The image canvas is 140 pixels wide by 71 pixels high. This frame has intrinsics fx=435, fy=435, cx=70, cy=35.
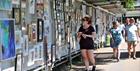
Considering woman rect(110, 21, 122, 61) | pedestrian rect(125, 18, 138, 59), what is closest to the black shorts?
woman rect(110, 21, 122, 61)

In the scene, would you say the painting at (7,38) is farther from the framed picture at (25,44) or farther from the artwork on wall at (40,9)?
the artwork on wall at (40,9)

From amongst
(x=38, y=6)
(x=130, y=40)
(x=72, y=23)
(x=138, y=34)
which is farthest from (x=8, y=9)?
(x=138, y=34)

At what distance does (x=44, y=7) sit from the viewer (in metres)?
11.7

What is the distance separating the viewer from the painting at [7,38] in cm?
802

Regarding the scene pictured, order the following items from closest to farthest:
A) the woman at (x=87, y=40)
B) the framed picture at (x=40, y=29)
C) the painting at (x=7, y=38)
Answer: the painting at (x=7, y=38) < the framed picture at (x=40, y=29) < the woman at (x=87, y=40)

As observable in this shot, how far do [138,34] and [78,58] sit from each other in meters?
2.78

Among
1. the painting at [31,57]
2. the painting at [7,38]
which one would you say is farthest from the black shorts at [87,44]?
the painting at [7,38]

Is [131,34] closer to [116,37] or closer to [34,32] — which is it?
[116,37]

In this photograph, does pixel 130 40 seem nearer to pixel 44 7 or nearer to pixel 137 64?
pixel 137 64

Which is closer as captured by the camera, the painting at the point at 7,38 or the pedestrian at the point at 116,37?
the painting at the point at 7,38

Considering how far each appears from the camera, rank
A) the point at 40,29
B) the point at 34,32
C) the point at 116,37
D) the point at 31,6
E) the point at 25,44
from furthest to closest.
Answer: the point at 116,37
the point at 40,29
the point at 34,32
the point at 31,6
the point at 25,44

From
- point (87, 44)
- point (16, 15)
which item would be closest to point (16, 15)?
point (16, 15)

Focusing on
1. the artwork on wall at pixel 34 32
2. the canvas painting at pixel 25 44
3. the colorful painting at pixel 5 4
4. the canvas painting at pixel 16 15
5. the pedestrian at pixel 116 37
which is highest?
the colorful painting at pixel 5 4

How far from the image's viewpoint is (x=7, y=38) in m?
8.22
